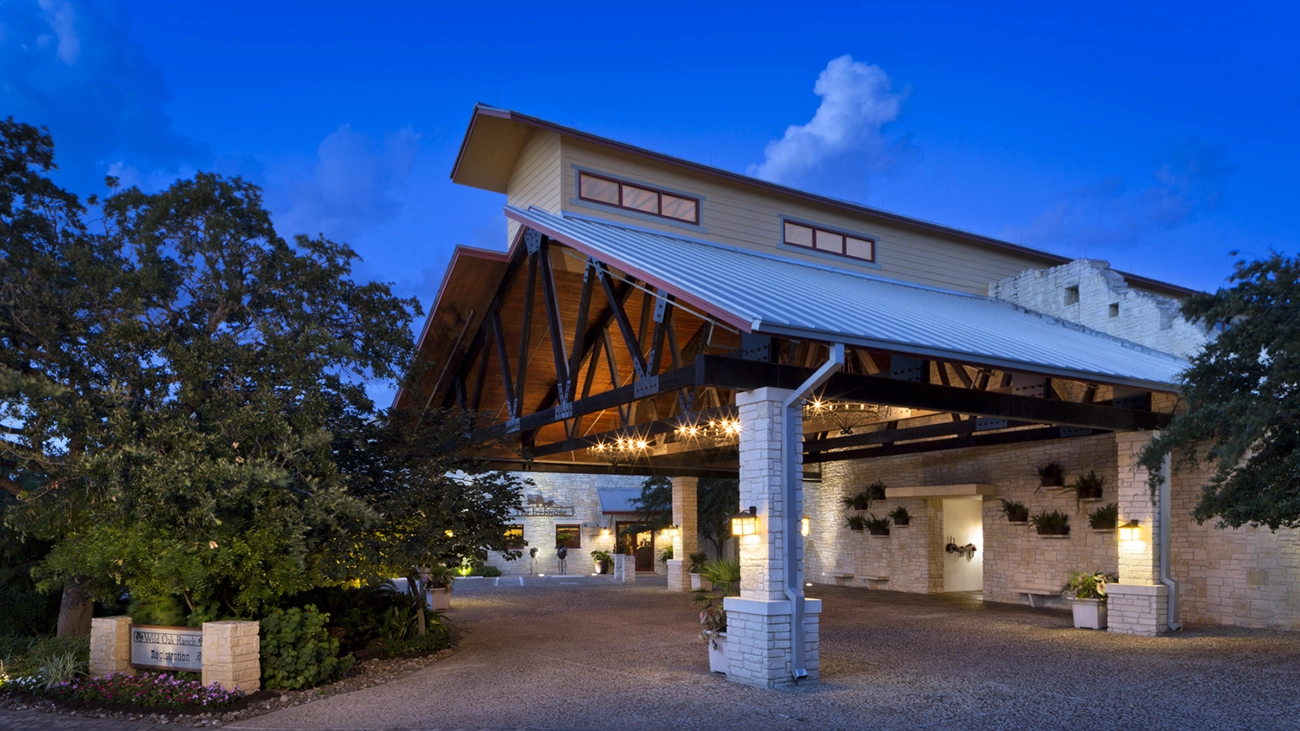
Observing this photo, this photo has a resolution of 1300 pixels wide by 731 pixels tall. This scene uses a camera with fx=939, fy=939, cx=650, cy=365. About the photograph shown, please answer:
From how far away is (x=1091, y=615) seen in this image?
52.4 ft

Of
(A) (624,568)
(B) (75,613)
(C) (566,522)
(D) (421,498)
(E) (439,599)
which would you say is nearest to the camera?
(D) (421,498)

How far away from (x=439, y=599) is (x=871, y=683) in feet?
40.9

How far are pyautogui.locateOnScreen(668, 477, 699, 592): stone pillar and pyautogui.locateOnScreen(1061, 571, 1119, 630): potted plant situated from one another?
35.7 ft

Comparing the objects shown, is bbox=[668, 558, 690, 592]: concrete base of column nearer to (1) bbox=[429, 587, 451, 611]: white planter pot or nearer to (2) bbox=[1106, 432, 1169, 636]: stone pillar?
(1) bbox=[429, 587, 451, 611]: white planter pot

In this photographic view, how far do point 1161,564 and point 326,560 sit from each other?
12765 mm

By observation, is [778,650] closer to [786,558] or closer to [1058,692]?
[786,558]

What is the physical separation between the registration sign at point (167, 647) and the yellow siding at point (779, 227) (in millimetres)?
9397

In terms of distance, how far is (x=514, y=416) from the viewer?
15508 millimetres

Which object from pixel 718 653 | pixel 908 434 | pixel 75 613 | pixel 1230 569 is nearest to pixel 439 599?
pixel 75 613

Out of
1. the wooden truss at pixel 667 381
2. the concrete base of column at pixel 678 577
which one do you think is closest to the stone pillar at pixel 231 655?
the wooden truss at pixel 667 381

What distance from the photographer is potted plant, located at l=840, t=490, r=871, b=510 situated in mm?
25173

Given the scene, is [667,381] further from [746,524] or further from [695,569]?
[695,569]

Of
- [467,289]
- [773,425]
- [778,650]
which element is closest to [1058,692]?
[778,650]

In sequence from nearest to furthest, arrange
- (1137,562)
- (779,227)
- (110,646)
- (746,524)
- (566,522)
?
1. (746,524)
2. (110,646)
3. (1137,562)
4. (779,227)
5. (566,522)
